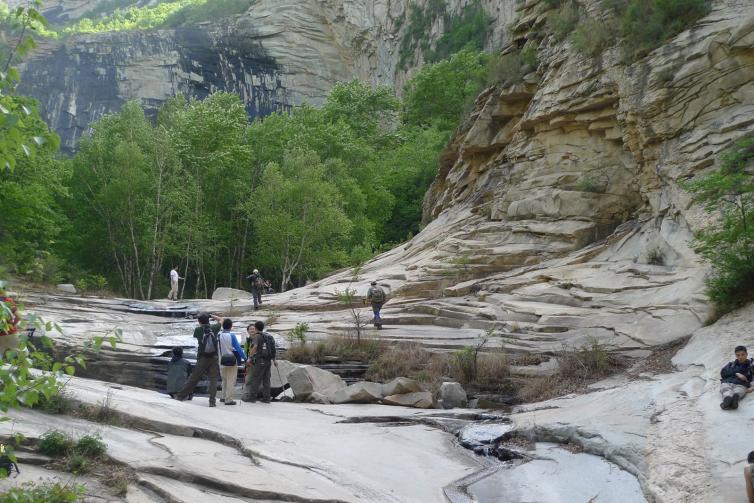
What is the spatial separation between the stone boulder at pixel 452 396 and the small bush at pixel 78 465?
9.30 meters

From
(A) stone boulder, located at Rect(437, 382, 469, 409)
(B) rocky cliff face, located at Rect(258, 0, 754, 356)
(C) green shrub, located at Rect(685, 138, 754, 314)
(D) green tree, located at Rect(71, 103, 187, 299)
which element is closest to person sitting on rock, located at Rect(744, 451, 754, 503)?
(C) green shrub, located at Rect(685, 138, 754, 314)

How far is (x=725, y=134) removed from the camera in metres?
19.9

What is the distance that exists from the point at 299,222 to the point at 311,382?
23.5 meters

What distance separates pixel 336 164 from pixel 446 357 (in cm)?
2672

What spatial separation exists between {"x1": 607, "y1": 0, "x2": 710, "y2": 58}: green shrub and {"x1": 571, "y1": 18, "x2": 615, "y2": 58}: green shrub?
60 centimetres

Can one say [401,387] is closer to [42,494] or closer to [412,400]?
[412,400]

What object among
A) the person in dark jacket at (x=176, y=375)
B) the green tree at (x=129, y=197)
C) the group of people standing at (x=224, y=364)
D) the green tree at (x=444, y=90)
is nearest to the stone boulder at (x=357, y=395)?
the group of people standing at (x=224, y=364)

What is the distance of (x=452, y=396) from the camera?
1577cm

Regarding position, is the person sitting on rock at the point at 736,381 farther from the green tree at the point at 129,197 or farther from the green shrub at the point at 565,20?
the green tree at the point at 129,197

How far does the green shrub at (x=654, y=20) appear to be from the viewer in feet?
74.1

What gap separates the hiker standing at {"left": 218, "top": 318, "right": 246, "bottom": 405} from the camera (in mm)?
13258

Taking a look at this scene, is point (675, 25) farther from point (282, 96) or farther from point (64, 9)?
point (64, 9)

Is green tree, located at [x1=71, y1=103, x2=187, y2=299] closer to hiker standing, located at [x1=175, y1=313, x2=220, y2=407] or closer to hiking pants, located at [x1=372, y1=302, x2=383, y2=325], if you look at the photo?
hiking pants, located at [x1=372, y1=302, x2=383, y2=325]

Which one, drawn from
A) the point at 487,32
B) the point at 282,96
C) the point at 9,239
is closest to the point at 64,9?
the point at 282,96
